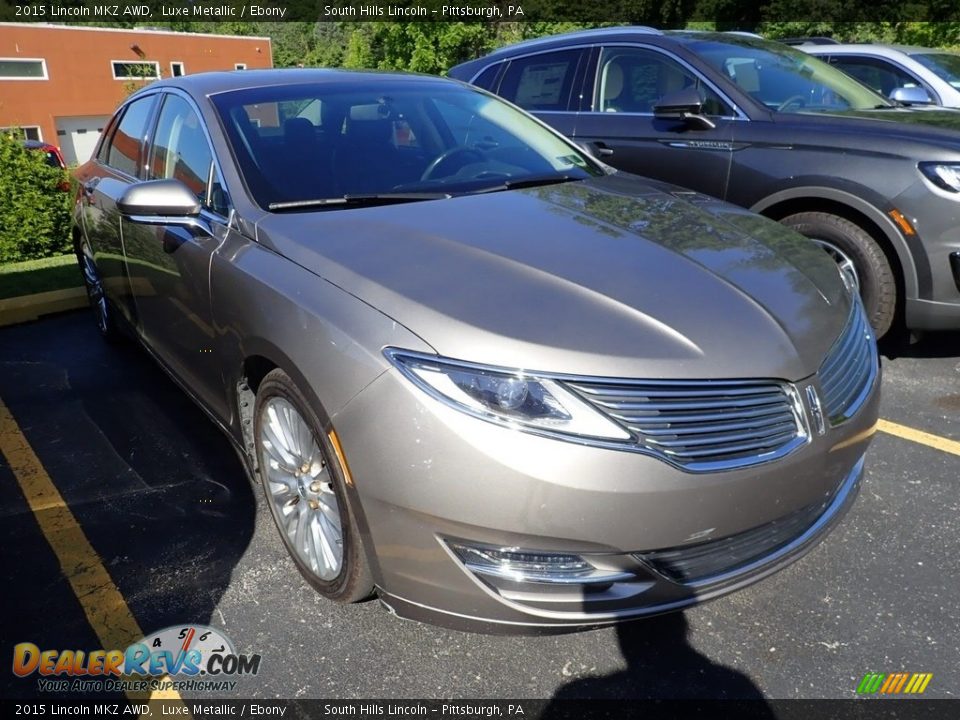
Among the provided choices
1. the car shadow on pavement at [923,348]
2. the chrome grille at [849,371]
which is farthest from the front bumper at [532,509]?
the car shadow on pavement at [923,348]

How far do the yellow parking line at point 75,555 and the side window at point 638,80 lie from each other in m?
4.05

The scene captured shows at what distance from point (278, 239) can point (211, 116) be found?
0.89m

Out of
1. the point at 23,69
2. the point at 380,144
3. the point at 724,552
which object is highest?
the point at 380,144

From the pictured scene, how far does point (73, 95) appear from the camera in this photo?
35312 mm

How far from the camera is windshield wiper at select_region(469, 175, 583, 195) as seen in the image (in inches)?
115

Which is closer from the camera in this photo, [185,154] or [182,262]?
[182,262]

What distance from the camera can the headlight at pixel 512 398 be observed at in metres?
1.78

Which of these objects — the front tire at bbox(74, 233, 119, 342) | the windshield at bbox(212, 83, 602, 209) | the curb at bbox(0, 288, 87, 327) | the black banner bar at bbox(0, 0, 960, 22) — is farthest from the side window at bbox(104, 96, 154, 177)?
the black banner bar at bbox(0, 0, 960, 22)

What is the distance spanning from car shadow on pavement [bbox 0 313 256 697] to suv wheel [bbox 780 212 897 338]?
3.29 m

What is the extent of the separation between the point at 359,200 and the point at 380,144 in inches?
18.9

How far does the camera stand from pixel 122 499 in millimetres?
3068

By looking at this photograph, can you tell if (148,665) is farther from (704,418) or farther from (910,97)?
(910,97)

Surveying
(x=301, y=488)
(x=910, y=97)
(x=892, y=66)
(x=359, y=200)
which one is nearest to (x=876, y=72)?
(x=892, y=66)

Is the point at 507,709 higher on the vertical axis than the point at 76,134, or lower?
higher
